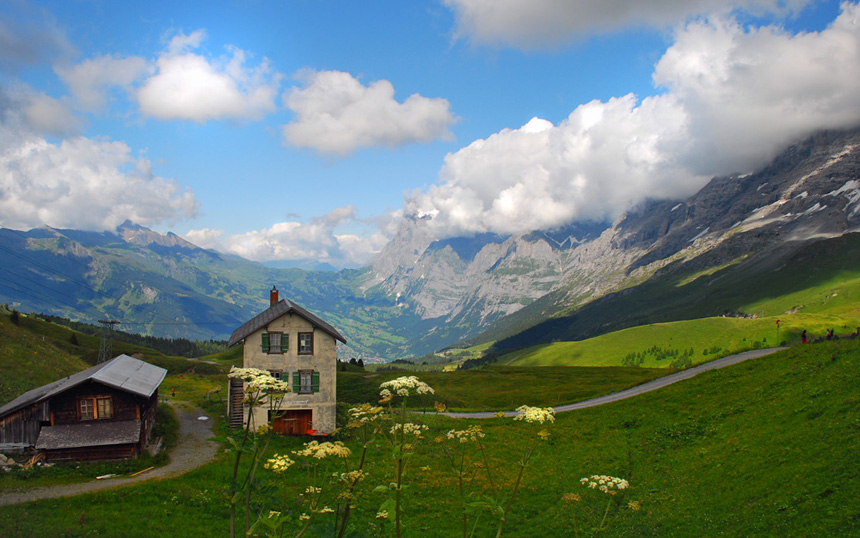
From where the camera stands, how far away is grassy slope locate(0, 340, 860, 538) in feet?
64.6

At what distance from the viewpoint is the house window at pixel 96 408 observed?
39312mm

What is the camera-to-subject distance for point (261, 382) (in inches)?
412

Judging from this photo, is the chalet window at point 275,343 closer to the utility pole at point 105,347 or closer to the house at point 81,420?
the house at point 81,420

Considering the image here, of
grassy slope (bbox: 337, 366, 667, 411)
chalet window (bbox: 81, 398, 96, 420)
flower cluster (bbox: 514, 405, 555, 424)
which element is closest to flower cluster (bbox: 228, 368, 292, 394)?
flower cluster (bbox: 514, 405, 555, 424)

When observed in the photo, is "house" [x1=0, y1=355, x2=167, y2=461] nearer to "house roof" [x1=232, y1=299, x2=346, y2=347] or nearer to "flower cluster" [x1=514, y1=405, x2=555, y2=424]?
"house roof" [x1=232, y1=299, x2=346, y2=347]

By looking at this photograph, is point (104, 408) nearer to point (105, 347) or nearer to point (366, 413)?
point (366, 413)

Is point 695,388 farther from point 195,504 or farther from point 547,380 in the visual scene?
point 547,380

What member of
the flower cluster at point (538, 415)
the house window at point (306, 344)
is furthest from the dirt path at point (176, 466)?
the flower cluster at point (538, 415)

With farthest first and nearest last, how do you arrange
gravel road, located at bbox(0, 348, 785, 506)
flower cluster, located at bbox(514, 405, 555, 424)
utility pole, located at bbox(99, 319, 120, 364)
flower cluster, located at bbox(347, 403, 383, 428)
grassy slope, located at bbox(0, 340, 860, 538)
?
utility pole, located at bbox(99, 319, 120, 364)
gravel road, located at bbox(0, 348, 785, 506)
grassy slope, located at bbox(0, 340, 860, 538)
flower cluster, located at bbox(347, 403, 383, 428)
flower cluster, located at bbox(514, 405, 555, 424)

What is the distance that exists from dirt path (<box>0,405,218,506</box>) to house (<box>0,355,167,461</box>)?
3.91 metres

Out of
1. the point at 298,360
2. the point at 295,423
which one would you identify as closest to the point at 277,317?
the point at 298,360

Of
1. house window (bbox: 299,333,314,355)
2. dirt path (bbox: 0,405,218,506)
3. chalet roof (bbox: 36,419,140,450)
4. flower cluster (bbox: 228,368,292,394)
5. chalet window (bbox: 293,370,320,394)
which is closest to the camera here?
flower cluster (bbox: 228,368,292,394)

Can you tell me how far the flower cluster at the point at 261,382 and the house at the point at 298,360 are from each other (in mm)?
38961

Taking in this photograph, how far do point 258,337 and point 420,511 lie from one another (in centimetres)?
2896
